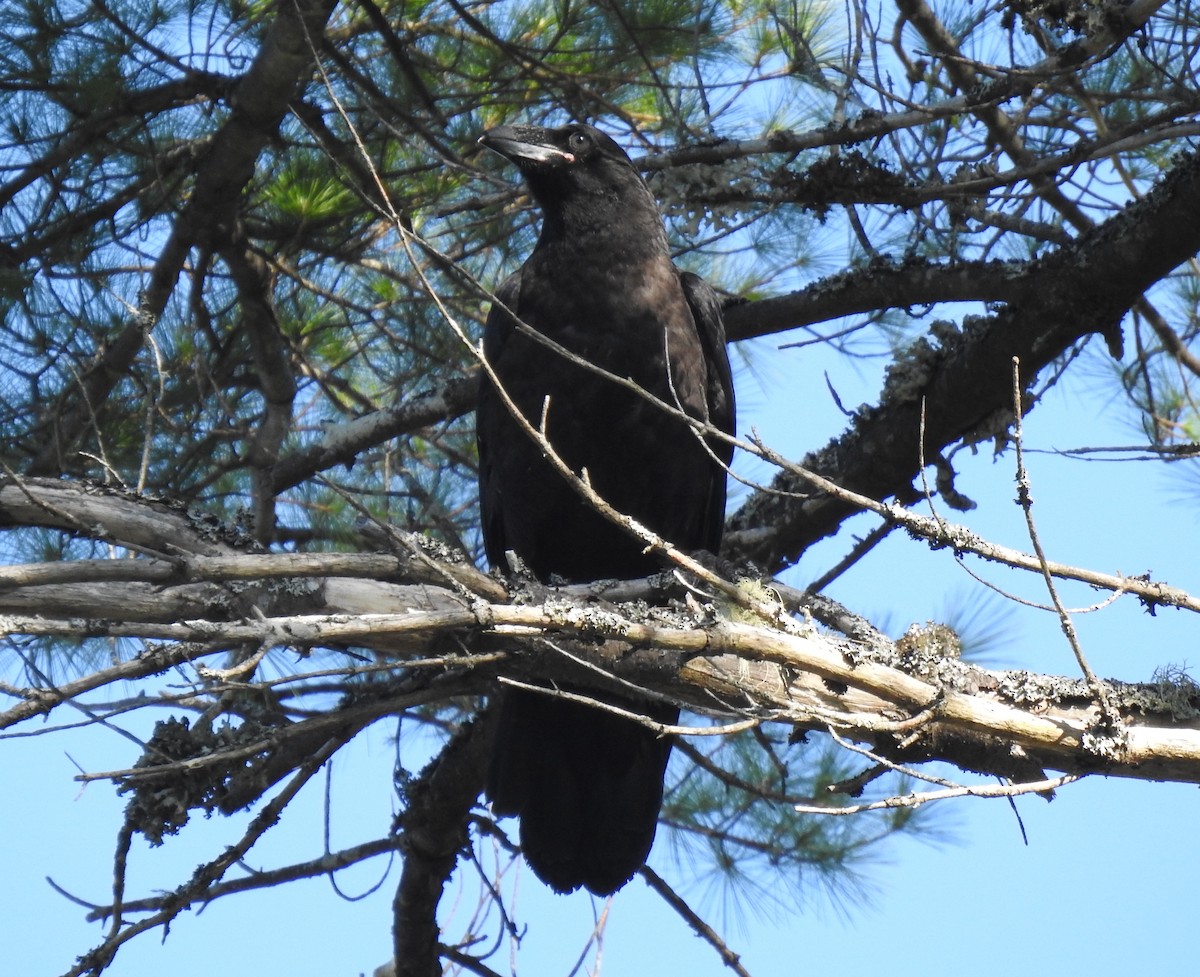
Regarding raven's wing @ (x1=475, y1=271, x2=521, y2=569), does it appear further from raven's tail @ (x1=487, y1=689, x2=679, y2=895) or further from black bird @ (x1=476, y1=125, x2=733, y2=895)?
raven's tail @ (x1=487, y1=689, x2=679, y2=895)

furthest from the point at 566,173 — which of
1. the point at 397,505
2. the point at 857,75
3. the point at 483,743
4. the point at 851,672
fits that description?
the point at 851,672

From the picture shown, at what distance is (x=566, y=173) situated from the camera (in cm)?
378

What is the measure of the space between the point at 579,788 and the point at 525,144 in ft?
5.99

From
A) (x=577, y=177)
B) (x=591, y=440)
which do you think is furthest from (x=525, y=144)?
(x=591, y=440)

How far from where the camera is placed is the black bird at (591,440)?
130 inches

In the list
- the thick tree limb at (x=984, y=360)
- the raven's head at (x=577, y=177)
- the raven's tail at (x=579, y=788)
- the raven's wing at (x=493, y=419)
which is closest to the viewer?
the thick tree limb at (x=984, y=360)

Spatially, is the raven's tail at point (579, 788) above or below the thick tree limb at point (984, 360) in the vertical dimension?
below

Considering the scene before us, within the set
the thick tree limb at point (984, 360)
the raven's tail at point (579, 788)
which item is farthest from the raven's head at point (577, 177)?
the raven's tail at point (579, 788)

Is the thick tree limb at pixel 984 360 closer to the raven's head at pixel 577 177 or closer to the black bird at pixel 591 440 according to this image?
the black bird at pixel 591 440

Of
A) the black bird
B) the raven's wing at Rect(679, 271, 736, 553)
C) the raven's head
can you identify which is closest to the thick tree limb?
the raven's wing at Rect(679, 271, 736, 553)

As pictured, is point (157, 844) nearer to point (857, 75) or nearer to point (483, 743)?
point (483, 743)

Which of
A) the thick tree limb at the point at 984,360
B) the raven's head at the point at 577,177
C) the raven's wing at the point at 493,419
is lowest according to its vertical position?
the thick tree limb at the point at 984,360

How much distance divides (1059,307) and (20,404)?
301 centimetres

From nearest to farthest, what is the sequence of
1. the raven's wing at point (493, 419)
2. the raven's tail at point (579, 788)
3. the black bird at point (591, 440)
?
the raven's tail at point (579, 788) → the black bird at point (591, 440) → the raven's wing at point (493, 419)
